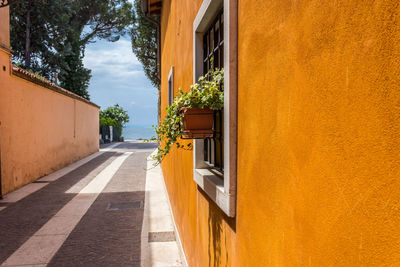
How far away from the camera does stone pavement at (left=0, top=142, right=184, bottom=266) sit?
4172mm

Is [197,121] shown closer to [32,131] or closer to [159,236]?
[159,236]

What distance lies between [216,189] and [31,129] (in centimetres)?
939

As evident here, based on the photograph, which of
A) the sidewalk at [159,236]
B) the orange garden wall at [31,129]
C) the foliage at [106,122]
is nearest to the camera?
the sidewalk at [159,236]

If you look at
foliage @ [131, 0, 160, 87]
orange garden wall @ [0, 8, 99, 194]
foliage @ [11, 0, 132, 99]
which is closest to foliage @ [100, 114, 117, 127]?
foliage @ [11, 0, 132, 99]

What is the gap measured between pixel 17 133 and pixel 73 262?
609cm

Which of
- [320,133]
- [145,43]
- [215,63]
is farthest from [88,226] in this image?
[145,43]

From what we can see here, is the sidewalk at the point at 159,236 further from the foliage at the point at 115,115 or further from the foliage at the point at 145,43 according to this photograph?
the foliage at the point at 115,115

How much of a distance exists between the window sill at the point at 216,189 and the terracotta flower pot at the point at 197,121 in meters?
0.39

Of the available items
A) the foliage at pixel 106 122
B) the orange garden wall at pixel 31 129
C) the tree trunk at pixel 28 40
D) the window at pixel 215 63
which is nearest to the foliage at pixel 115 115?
the foliage at pixel 106 122

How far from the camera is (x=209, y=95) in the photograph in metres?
2.29

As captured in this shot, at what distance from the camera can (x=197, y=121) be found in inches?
90.4

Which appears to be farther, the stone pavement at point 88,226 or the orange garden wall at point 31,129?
the orange garden wall at point 31,129

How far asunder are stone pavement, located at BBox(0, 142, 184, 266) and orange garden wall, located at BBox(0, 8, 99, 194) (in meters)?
0.77

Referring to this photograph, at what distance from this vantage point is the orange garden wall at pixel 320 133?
0.71 meters
